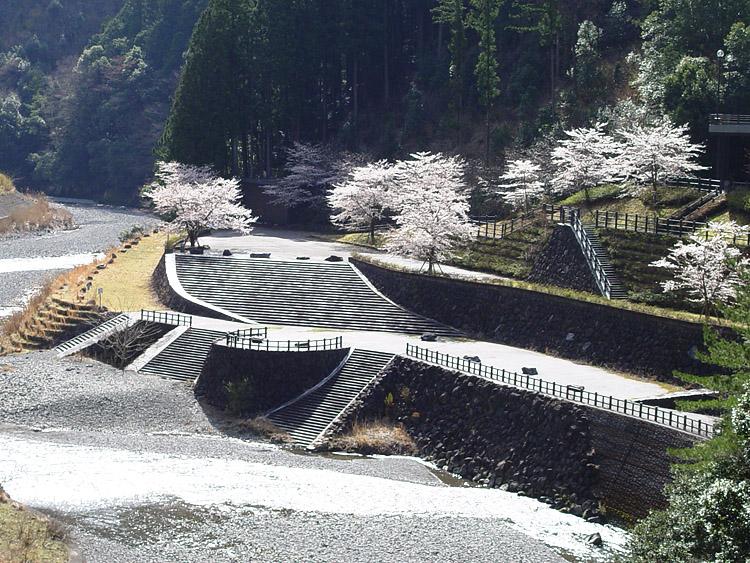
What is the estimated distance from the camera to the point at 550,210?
64812mm

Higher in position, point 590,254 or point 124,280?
point 590,254

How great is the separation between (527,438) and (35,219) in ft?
261

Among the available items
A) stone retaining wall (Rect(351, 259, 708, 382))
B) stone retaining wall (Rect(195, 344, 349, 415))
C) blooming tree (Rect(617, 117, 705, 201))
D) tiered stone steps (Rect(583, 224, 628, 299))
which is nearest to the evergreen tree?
blooming tree (Rect(617, 117, 705, 201))

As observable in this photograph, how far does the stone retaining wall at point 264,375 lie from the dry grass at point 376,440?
477 cm

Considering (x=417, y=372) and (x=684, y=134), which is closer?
(x=417, y=372)

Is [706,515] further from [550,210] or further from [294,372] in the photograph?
[550,210]

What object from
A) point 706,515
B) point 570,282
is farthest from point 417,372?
point 706,515

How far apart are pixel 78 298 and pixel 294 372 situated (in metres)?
19.5

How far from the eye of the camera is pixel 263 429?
46250mm

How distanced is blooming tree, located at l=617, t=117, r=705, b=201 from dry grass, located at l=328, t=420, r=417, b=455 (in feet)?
68.8

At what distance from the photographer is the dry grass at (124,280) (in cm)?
6397

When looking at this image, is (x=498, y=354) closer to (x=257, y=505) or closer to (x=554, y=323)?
(x=554, y=323)

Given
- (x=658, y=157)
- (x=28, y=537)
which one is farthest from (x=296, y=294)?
(x=28, y=537)

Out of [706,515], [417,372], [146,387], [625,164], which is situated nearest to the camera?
[706,515]
